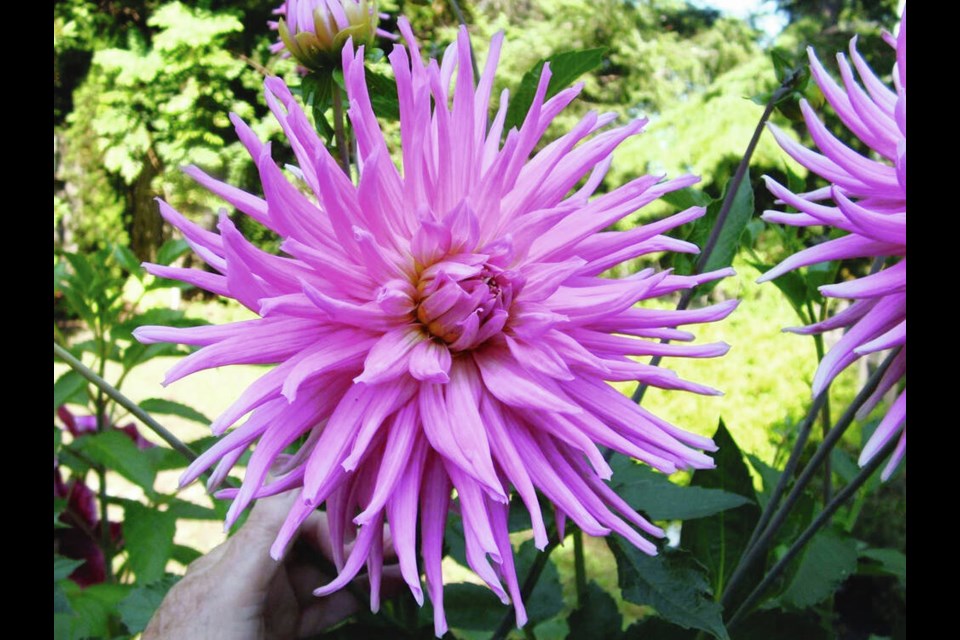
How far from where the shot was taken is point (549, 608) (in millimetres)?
931

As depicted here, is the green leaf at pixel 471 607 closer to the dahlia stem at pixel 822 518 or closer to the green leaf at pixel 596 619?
the green leaf at pixel 596 619

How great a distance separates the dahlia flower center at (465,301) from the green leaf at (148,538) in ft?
2.59

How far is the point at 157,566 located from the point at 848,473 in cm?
102

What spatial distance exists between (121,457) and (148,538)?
133 millimetres

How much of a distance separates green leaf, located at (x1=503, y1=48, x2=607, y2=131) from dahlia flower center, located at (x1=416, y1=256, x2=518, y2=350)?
0.22 meters

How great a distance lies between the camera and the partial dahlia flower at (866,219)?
1.45 feet

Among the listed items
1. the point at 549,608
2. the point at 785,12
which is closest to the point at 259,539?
the point at 549,608

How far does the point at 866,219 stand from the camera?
0.44 m

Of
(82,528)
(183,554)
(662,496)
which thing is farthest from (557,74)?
(82,528)

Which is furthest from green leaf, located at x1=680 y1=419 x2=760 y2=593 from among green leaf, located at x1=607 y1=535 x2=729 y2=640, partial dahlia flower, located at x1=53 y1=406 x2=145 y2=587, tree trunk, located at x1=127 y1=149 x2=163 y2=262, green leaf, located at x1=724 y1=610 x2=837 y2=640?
tree trunk, located at x1=127 y1=149 x2=163 y2=262

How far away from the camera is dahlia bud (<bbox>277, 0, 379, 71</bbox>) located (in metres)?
0.66

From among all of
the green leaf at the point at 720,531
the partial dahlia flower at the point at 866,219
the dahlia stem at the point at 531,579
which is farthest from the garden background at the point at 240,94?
the partial dahlia flower at the point at 866,219

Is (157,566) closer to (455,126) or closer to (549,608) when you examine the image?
(549,608)

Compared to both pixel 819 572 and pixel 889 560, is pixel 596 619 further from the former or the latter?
pixel 889 560
